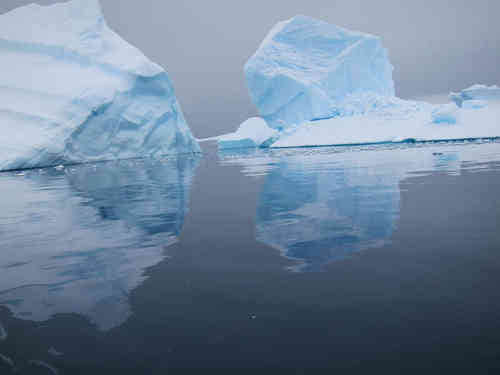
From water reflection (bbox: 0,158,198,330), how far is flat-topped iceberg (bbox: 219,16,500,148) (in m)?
25.3

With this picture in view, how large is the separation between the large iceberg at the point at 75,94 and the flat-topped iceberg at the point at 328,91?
10.1 metres

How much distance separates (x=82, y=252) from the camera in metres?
3.63

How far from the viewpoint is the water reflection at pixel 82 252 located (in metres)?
2.45

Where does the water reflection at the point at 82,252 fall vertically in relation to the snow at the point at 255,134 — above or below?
below

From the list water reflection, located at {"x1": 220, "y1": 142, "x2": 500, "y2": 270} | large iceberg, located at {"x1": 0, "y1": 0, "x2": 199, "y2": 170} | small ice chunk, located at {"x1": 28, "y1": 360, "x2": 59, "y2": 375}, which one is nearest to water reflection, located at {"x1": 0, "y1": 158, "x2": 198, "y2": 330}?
small ice chunk, located at {"x1": 28, "y1": 360, "x2": 59, "y2": 375}

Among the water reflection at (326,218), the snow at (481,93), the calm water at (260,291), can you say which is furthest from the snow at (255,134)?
the calm water at (260,291)

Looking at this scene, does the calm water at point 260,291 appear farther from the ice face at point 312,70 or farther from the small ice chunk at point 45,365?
the ice face at point 312,70

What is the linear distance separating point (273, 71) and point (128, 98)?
1416 cm

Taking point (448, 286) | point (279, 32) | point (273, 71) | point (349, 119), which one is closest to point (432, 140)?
point (349, 119)

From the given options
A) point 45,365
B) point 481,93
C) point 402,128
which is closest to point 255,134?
point 402,128

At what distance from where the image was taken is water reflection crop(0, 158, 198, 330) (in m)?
2.45

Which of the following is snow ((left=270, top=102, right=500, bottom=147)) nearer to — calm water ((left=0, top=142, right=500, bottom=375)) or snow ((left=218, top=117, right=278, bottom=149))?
snow ((left=218, top=117, right=278, bottom=149))

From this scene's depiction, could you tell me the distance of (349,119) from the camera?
3147cm

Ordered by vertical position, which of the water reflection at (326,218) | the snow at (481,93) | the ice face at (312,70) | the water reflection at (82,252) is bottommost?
the water reflection at (82,252)
